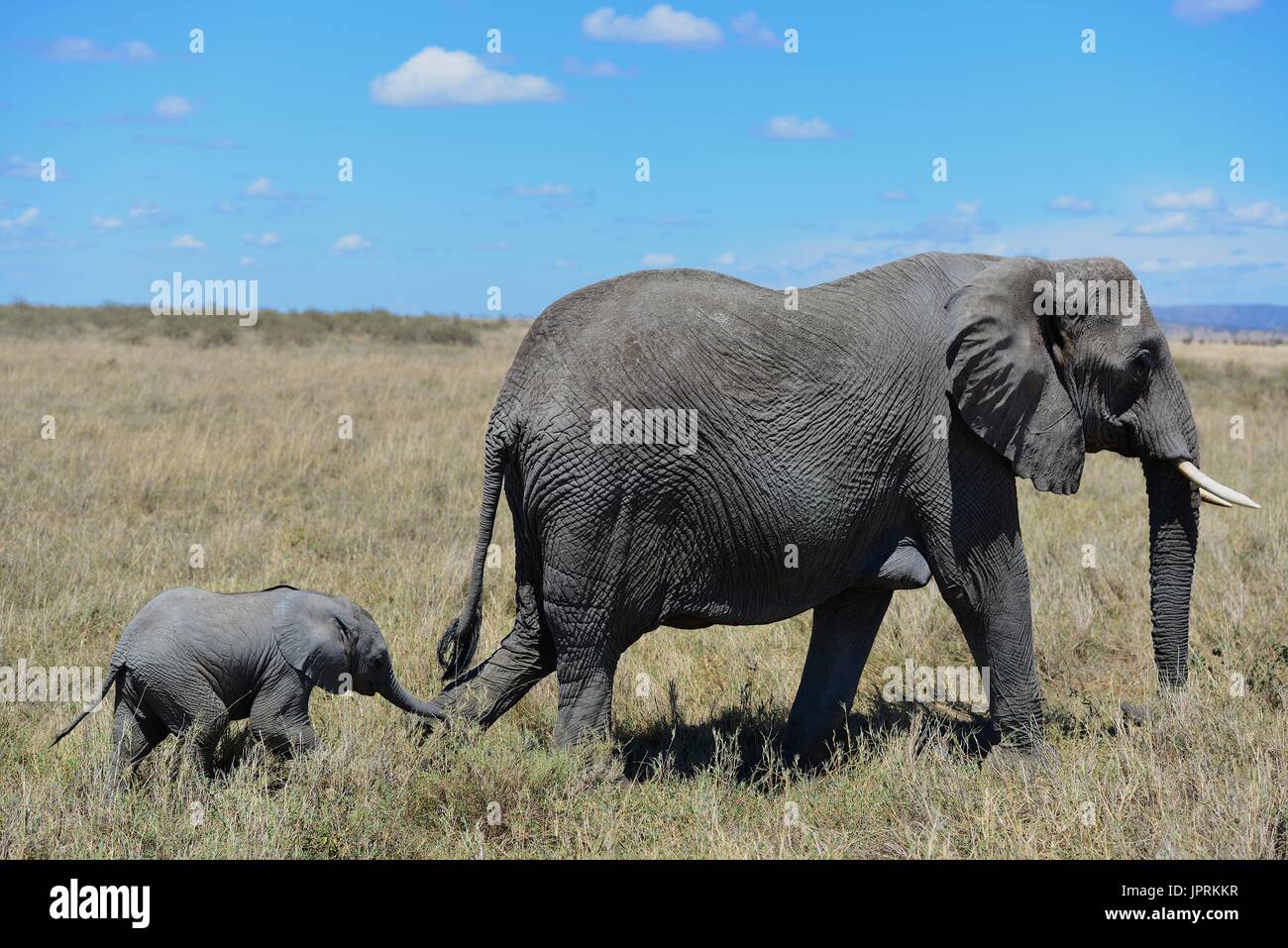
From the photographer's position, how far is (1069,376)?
17.3 feet

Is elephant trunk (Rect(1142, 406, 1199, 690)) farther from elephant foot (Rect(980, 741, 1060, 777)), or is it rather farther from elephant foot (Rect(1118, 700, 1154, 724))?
elephant foot (Rect(980, 741, 1060, 777))

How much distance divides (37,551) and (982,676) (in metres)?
6.59

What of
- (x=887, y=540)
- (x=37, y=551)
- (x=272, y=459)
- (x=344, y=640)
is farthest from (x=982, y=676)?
(x=272, y=459)

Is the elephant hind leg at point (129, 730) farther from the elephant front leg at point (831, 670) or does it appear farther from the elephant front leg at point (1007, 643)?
the elephant front leg at point (1007, 643)

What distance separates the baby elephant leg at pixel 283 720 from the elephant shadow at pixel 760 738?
1.40 metres

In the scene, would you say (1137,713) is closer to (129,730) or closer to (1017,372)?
(1017,372)

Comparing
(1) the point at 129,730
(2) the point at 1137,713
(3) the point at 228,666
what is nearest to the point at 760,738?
(2) the point at 1137,713

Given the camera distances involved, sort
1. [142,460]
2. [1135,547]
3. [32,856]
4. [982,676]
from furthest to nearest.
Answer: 1. [142,460]
2. [1135,547]
3. [982,676]
4. [32,856]

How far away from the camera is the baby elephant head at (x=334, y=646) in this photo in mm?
4918

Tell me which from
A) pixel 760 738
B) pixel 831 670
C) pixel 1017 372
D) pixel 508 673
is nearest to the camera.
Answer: pixel 1017 372

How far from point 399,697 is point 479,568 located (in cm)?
75

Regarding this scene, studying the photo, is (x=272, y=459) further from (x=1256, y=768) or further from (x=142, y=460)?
(x=1256, y=768)

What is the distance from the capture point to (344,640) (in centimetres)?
513

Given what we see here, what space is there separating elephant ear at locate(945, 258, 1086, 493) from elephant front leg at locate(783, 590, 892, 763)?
1.10 m
